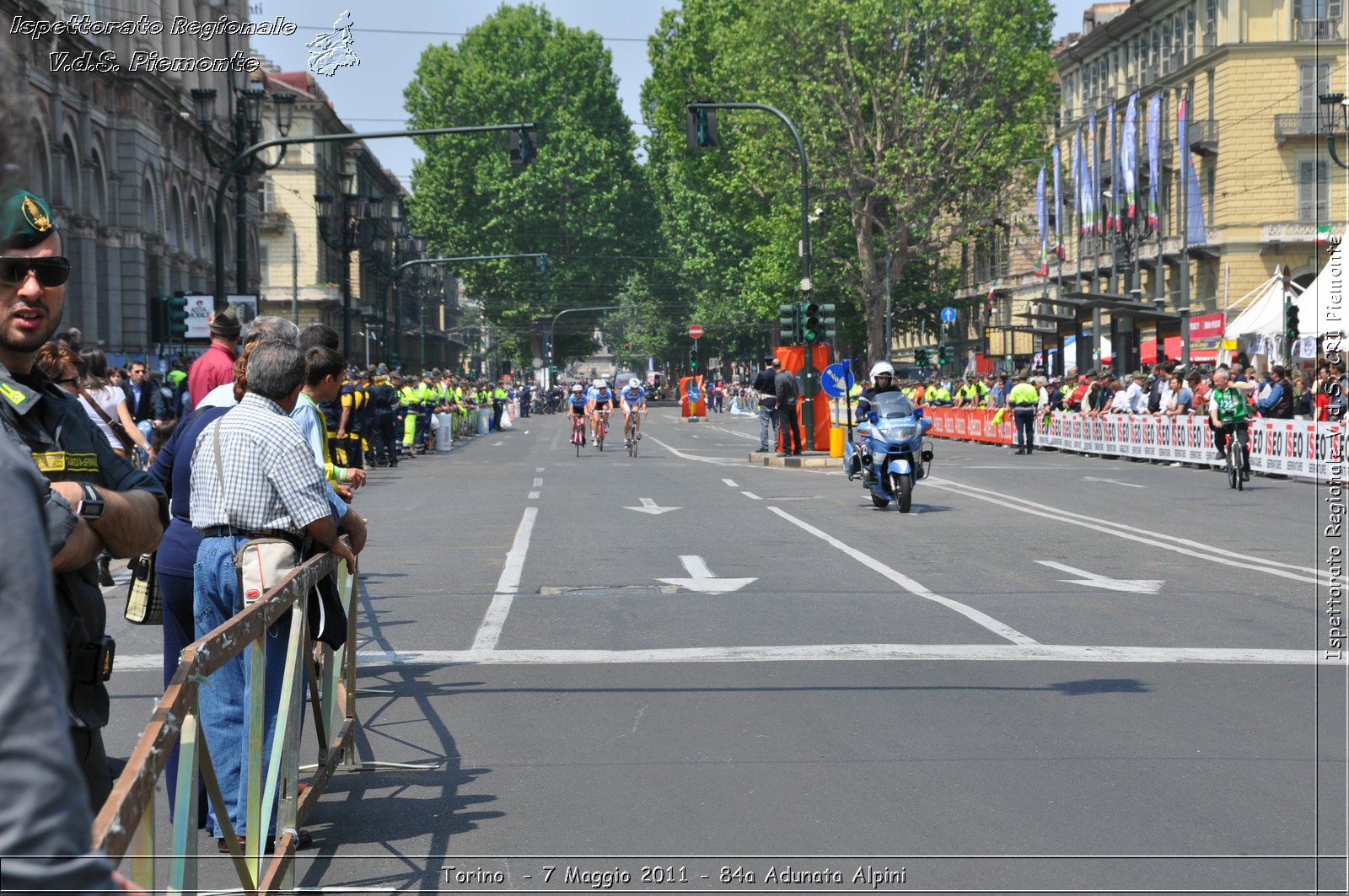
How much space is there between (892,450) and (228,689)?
16.1 m

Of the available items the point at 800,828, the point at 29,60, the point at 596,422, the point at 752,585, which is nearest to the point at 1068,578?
the point at 752,585

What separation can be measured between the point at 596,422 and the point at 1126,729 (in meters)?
32.1

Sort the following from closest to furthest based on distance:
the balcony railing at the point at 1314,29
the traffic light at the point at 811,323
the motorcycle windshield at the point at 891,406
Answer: the motorcycle windshield at the point at 891,406
the traffic light at the point at 811,323
the balcony railing at the point at 1314,29

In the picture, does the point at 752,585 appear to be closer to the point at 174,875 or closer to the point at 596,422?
the point at 174,875

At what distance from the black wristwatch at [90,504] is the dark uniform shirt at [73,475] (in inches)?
2.6

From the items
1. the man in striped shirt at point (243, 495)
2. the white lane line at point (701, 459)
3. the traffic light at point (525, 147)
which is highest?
the traffic light at point (525, 147)

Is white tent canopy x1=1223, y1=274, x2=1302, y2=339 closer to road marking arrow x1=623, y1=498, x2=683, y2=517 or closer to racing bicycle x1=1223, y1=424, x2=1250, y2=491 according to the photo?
racing bicycle x1=1223, y1=424, x2=1250, y2=491

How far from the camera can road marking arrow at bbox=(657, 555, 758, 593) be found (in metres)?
12.1

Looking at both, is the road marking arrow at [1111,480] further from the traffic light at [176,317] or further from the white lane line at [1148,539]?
the traffic light at [176,317]

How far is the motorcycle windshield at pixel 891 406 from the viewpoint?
19.9 metres

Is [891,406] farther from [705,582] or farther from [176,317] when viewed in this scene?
[176,317]

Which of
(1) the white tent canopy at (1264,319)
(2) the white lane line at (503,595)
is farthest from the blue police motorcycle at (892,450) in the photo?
(1) the white tent canopy at (1264,319)

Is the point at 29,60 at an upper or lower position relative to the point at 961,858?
upper

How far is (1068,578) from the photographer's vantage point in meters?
12.6
